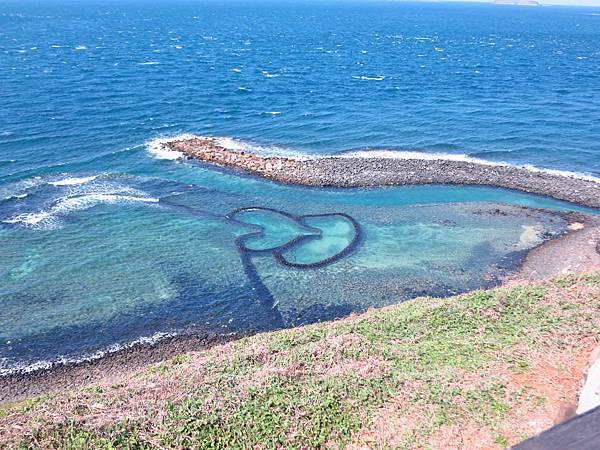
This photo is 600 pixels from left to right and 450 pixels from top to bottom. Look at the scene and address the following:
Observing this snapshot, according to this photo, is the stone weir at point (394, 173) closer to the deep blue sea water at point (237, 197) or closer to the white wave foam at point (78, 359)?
the deep blue sea water at point (237, 197)

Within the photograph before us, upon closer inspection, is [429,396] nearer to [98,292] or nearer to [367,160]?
[98,292]

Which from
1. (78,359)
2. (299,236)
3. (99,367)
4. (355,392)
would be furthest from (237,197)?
(355,392)

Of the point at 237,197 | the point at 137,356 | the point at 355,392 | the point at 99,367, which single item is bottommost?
the point at 99,367

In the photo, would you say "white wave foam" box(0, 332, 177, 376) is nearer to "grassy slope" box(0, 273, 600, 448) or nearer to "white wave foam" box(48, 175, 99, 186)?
"grassy slope" box(0, 273, 600, 448)

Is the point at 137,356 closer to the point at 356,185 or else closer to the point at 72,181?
the point at 72,181

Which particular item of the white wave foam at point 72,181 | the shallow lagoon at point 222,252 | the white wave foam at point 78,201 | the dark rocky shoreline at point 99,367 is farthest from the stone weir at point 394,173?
the dark rocky shoreline at point 99,367

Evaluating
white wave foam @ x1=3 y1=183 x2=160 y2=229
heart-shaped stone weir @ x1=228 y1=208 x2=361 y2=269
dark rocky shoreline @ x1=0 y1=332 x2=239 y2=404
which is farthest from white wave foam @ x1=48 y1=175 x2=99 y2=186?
dark rocky shoreline @ x1=0 y1=332 x2=239 y2=404

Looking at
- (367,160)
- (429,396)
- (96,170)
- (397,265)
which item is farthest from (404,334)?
(96,170)
